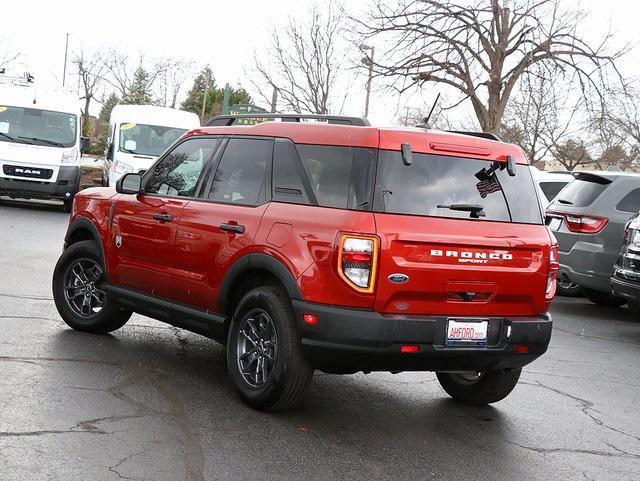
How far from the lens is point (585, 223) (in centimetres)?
1214

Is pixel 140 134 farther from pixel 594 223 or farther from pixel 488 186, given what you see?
pixel 488 186

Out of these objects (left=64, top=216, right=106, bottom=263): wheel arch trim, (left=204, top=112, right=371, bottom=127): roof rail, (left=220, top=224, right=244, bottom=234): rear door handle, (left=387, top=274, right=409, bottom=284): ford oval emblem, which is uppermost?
(left=204, top=112, right=371, bottom=127): roof rail

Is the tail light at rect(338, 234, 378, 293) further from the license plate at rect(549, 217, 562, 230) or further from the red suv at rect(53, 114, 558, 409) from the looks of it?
the license plate at rect(549, 217, 562, 230)

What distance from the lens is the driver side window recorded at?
275 inches

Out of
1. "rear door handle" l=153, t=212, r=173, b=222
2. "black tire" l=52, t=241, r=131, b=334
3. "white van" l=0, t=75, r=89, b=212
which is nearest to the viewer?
"rear door handle" l=153, t=212, r=173, b=222

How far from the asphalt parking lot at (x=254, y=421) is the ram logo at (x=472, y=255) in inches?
43.1

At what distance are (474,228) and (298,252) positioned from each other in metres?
1.06

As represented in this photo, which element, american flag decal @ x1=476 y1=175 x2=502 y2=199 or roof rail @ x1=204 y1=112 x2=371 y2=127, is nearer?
american flag decal @ x1=476 y1=175 x2=502 y2=199

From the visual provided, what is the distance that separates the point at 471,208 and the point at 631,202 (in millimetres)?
7017

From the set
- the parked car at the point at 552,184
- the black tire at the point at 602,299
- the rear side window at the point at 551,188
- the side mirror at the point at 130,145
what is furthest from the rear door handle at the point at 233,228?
the side mirror at the point at 130,145

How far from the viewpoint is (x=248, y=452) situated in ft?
17.0

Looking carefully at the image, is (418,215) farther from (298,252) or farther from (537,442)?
(537,442)

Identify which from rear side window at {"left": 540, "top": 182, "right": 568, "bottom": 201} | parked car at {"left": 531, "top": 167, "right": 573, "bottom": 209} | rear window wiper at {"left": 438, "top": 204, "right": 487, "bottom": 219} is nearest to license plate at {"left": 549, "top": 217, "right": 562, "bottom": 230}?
parked car at {"left": 531, "top": 167, "right": 573, "bottom": 209}

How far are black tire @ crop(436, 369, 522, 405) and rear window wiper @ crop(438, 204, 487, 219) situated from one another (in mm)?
1254
